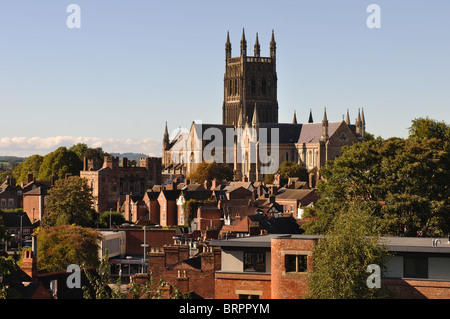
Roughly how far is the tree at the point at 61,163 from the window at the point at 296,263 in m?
114

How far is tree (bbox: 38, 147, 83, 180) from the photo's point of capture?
146 meters

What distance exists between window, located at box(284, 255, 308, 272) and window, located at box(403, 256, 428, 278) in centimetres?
378

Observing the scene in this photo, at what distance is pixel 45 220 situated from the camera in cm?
9506

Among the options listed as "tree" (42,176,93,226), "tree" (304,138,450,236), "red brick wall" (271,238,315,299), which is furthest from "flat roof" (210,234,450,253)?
"tree" (42,176,93,226)

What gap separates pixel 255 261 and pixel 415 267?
613 cm

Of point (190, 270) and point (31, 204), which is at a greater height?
point (31, 204)

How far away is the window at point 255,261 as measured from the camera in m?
34.4

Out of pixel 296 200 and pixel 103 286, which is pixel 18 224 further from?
pixel 103 286

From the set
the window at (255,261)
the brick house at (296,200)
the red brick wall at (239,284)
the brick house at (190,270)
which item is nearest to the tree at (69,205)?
the brick house at (296,200)

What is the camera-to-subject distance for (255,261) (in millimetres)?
34594

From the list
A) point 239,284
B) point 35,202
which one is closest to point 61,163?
point 35,202

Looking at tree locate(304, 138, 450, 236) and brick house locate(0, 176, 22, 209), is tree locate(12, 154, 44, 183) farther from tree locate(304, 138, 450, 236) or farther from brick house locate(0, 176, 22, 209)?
tree locate(304, 138, 450, 236)

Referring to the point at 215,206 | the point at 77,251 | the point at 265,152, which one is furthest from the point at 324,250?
the point at 265,152
